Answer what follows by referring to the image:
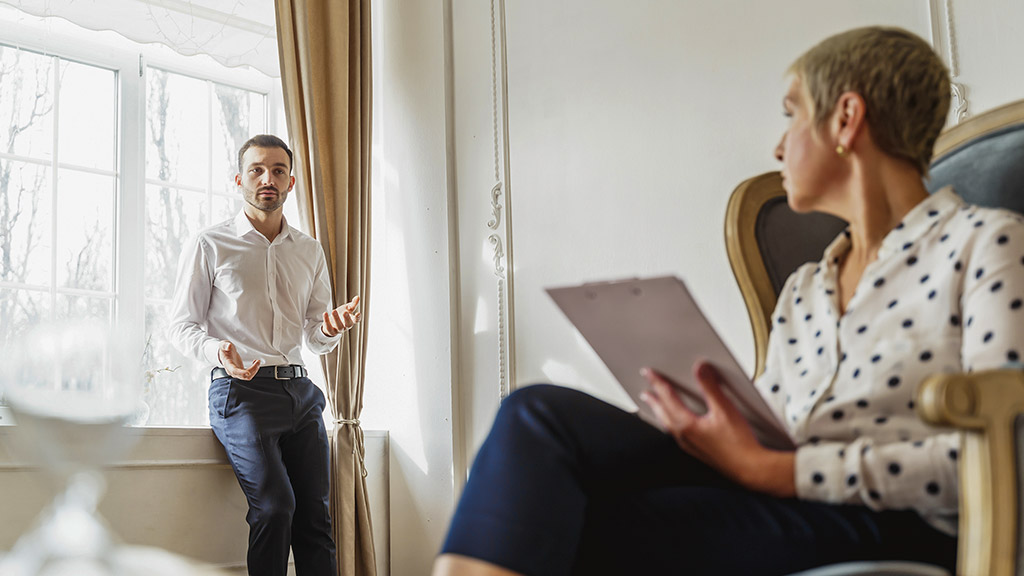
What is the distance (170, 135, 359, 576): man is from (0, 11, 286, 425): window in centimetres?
39

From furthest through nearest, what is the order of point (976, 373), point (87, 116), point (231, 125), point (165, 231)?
point (231, 125)
point (165, 231)
point (87, 116)
point (976, 373)

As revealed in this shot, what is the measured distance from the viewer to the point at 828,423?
3.62 feet

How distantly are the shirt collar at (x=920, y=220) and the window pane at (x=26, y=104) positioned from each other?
2.86 meters

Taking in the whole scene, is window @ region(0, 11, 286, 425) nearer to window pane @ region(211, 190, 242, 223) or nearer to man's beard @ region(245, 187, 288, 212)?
window pane @ region(211, 190, 242, 223)

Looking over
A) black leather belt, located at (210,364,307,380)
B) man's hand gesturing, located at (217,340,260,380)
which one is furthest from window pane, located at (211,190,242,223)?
man's hand gesturing, located at (217,340,260,380)

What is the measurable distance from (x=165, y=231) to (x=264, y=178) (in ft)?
1.99

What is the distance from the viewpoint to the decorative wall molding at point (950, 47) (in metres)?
2.23

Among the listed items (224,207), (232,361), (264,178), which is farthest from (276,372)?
(224,207)

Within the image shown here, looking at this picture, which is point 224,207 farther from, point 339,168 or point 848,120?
point 848,120

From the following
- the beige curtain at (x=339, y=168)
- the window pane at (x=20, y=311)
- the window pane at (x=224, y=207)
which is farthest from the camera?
the window pane at (x=224, y=207)

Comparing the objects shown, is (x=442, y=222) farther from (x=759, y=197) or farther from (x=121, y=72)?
(x=759, y=197)

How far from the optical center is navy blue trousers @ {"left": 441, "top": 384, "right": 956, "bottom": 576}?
0.91 metres

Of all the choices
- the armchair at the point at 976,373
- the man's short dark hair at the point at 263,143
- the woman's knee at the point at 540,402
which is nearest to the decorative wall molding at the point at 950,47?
the armchair at the point at 976,373

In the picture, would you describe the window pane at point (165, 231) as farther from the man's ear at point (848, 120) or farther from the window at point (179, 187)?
the man's ear at point (848, 120)
